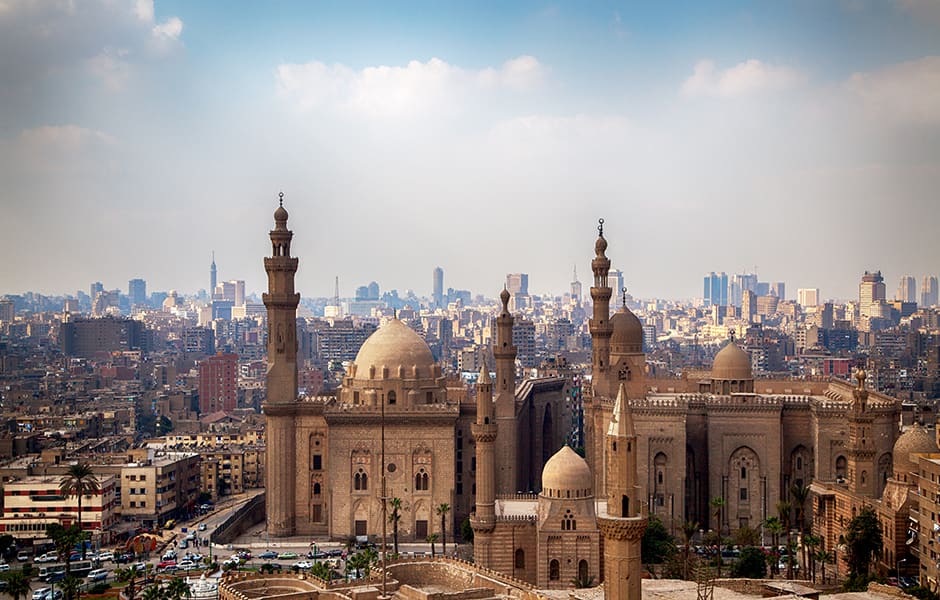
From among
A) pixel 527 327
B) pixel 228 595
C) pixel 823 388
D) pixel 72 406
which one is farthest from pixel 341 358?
pixel 228 595

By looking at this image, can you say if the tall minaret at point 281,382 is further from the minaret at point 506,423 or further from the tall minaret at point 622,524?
the tall minaret at point 622,524

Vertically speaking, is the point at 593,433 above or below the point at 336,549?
above

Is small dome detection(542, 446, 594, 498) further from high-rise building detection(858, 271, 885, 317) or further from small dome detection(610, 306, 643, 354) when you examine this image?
high-rise building detection(858, 271, 885, 317)

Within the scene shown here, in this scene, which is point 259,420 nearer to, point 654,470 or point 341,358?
point 654,470

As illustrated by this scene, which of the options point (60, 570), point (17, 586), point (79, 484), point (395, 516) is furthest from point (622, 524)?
point (79, 484)

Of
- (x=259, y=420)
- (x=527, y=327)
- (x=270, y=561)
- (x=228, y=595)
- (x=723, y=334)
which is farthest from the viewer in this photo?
(x=723, y=334)

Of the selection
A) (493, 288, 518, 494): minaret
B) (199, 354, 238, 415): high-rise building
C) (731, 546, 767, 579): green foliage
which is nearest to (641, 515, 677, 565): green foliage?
Result: (731, 546, 767, 579): green foliage

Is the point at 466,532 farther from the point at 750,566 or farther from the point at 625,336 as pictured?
the point at 750,566
